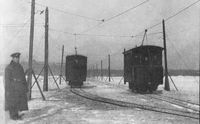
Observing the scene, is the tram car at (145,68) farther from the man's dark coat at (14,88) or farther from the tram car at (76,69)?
the man's dark coat at (14,88)

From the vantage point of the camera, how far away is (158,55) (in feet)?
66.5

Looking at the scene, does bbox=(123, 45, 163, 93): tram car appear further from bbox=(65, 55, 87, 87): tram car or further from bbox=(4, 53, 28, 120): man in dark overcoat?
bbox=(4, 53, 28, 120): man in dark overcoat

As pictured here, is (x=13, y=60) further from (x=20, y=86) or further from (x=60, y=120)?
(x=60, y=120)

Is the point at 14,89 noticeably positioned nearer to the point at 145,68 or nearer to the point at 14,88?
the point at 14,88

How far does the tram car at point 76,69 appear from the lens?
92.1 ft

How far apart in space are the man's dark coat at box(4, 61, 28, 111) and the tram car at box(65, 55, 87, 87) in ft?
63.5

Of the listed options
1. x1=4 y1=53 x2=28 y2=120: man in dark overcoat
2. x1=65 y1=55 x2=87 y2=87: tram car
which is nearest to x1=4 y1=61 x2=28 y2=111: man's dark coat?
x1=4 y1=53 x2=28 y2=120: man in dark overcoat

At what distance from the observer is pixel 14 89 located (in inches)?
330

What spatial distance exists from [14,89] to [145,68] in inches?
497

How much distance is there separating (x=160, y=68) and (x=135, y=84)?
7.59 feet

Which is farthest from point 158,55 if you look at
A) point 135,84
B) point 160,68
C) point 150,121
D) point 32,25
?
point 150,121

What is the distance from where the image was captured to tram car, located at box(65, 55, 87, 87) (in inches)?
1105

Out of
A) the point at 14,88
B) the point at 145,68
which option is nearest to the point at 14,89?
the point at 14,88

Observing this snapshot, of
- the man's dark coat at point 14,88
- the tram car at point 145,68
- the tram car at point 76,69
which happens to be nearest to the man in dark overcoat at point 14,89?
the man's dark coat at point 14,88
